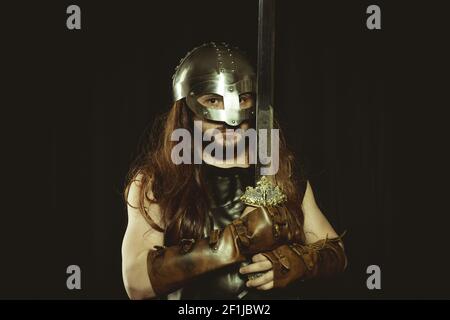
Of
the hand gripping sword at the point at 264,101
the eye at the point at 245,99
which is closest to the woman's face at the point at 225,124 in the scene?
the eye at the point at 245,99

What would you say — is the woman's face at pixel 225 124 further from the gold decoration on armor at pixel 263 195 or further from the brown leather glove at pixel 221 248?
the brown leather glove at pixel 221 248

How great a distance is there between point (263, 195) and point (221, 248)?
284mm

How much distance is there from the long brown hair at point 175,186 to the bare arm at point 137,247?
0.02 metres

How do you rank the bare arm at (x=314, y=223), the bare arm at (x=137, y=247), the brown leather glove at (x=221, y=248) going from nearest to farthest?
the brown leather glove at (x=221, y=248)
the bare arm at (x=137, y=247)
the bare arm at (x=314, y=223)

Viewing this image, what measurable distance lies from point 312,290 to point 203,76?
1105 millimetres

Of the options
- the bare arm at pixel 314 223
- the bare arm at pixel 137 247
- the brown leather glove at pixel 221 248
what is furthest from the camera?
the bare arm at pixel 314 223

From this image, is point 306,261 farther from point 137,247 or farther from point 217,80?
point 217,80

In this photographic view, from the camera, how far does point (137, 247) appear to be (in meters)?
2.95

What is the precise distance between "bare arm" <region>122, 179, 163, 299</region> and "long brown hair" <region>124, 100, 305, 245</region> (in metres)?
0.02

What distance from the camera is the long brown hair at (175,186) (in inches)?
117

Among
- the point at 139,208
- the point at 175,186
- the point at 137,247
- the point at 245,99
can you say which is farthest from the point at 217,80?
the point at 137,247

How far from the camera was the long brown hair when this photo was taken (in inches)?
117

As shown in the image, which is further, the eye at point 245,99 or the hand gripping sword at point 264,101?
the eye at point 245,99
